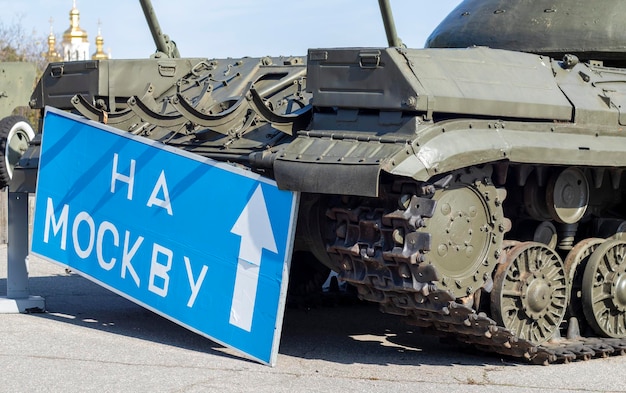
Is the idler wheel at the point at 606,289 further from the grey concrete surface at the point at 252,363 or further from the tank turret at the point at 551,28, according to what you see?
the tank turret at the point at 551,28

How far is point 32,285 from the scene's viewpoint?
1311 centimetres

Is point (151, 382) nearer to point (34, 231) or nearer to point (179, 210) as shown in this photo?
point (179, 210)

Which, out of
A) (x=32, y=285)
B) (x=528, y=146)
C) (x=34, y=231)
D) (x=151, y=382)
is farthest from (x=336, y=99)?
(x=32, y=285)

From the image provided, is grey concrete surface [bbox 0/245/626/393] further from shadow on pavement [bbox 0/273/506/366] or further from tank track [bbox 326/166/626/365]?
tank track [bbox 326/166/626/365]

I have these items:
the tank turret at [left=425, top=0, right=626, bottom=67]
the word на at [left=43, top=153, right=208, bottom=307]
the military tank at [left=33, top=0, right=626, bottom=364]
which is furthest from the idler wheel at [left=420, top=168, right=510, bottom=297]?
the tank turret at [left=425, top=0, right=626, bottom=67]

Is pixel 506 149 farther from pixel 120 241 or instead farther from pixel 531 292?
pixel 120 241

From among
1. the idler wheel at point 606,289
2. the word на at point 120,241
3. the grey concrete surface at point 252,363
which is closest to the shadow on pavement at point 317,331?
the grey concrete surface at point 252,363

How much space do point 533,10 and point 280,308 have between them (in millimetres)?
4356

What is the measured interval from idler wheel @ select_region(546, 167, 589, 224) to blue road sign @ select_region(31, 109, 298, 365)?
2.20 m

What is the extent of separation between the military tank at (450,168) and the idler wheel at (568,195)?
15 millimetres

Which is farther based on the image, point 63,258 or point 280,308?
point 63,258

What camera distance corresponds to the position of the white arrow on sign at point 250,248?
852cm

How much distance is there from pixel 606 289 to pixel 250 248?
3.14 metres

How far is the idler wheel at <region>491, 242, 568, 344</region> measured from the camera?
8.80 meters
